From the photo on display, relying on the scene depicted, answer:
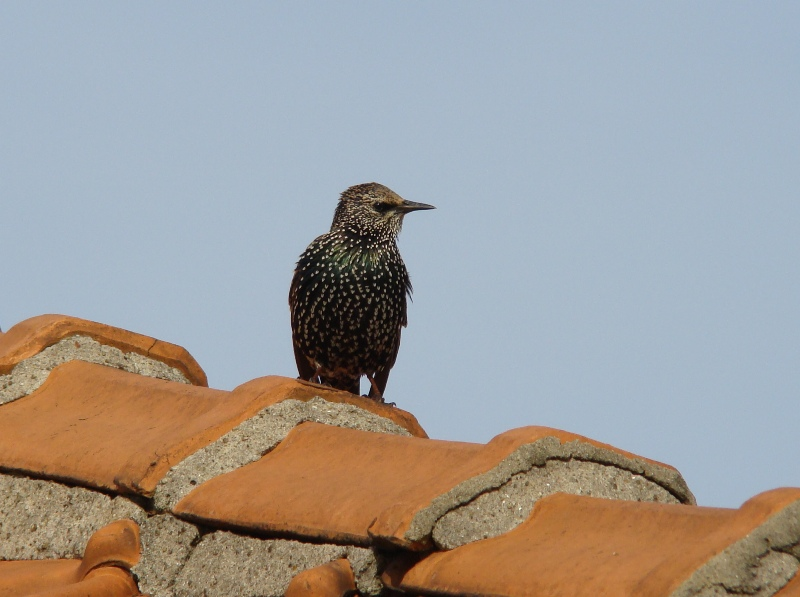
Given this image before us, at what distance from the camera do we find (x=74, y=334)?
167 inches

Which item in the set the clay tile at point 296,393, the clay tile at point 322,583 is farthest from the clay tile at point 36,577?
the clay tile at point 322,583

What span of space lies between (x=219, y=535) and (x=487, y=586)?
0.83m

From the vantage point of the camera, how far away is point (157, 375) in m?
4.39

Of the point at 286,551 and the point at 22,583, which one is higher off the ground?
the point at 286,551

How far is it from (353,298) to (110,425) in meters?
2.81

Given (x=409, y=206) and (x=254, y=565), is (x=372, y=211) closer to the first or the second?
(x=409, y=206)

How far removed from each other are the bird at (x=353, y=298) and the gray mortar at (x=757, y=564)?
4.11 m

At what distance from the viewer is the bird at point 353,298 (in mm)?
6344

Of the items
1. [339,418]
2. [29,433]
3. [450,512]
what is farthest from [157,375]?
[450,512]

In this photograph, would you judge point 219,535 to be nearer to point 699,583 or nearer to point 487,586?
point 487,586

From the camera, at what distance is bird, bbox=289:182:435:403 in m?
6.34

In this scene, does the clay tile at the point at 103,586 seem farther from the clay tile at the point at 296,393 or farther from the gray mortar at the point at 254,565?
the clay tile at the point at 296,393

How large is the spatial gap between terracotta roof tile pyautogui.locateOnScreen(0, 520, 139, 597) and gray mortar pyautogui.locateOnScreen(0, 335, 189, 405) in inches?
39.6

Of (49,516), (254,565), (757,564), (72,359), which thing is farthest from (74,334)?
(757,564)
